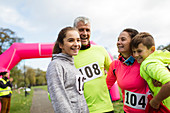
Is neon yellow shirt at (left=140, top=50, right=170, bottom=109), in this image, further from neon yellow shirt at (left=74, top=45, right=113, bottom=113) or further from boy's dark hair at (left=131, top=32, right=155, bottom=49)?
neon yellow shirt at (left=74, top=45, right=113, bottom=113)

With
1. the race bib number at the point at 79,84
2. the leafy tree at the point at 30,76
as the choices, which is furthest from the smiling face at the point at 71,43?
the leafy tree at the point at 30,76

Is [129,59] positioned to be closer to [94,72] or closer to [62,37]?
[94,72]

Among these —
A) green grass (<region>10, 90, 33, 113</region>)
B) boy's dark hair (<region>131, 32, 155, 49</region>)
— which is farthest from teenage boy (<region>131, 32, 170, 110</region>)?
green grass (<region>10, 90, 33, 113</region>)

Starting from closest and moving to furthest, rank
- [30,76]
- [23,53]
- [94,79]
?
[94,79], [23,53], [30,76]

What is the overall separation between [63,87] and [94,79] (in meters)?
0.72

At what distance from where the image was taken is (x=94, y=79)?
1845mm

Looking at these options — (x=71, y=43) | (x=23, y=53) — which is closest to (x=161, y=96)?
(x=71, y=43)

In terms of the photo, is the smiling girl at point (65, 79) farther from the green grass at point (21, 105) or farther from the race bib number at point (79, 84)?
the green grass at point (21, 105)

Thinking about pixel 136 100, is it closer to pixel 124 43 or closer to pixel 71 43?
pixel 124 43

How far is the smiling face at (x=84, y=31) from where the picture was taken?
1.88 metres

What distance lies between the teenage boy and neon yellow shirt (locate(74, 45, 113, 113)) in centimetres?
59

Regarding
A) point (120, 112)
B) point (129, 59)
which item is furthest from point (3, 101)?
point (129, 59)

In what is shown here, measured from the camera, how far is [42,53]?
21.6 ft

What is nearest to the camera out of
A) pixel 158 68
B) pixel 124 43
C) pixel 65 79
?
pixel 158 68
